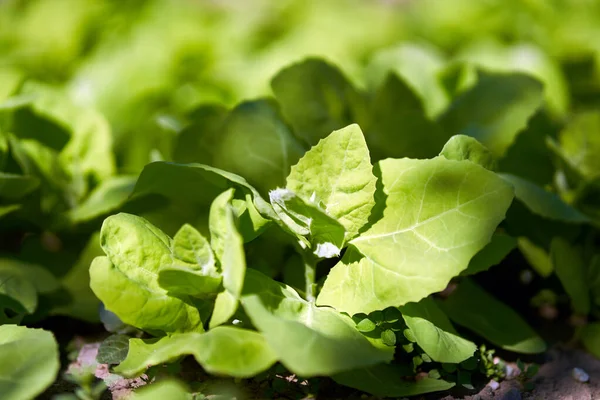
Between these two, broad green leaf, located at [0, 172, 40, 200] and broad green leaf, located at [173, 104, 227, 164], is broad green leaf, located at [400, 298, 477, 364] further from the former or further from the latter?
broad green leaf, located at [0, 172, 40, 200]

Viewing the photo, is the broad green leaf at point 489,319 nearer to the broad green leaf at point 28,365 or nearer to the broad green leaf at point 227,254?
the broad green leaf at point 227,254

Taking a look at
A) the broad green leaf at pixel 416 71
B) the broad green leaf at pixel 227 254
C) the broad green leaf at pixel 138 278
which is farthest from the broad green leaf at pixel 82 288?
the broad green leaf at pixel 416 71

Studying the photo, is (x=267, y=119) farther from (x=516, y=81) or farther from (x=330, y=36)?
(x=330, y=36)

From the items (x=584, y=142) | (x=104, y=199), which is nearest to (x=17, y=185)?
(x=104, y=199)

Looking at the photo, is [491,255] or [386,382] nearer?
[386,382]

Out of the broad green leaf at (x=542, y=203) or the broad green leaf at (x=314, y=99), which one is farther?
the broad green leaf at (x=314, y=99)

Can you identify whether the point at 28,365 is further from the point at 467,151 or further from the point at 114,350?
the point at 467,151
